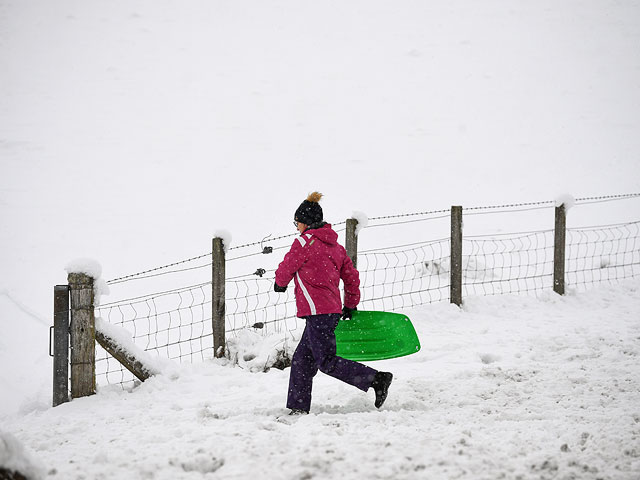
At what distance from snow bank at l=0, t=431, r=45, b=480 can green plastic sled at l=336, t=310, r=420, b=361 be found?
258 cm

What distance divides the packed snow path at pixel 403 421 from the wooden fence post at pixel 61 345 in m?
0.21

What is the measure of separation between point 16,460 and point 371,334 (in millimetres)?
2880

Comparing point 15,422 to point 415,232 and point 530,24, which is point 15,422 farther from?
point 530,24

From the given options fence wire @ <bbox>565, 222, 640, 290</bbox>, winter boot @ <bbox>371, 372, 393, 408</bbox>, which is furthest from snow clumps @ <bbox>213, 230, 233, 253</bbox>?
fence wire @ <bbox>565, 222, 640, 290</bbox>

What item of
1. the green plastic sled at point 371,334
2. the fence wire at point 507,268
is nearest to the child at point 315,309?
the green plastic sled at point 371,334

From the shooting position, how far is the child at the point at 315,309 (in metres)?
4.25

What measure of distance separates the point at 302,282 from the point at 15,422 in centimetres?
260

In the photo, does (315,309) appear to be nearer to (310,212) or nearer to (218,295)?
(310,212)

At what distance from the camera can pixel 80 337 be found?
4.99m

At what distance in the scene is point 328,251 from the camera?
14.2 ft

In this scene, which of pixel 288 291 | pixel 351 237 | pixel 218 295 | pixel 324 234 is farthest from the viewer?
pixel 288 291

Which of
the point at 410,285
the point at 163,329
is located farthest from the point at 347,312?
the point at 410,285

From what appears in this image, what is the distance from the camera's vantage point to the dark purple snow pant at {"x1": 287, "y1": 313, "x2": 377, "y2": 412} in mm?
4246

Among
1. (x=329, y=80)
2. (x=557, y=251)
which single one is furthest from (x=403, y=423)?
(x=329, y=80)
